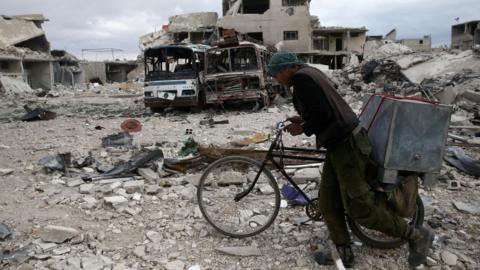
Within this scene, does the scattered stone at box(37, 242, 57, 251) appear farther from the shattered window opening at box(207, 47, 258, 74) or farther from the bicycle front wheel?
the shattered window opening at box(207, 47, 258, 74)

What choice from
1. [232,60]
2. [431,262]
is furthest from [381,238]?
[232,60]

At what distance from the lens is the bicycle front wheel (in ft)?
11.3

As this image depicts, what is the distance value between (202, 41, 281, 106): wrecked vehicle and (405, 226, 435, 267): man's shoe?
32.9 feet

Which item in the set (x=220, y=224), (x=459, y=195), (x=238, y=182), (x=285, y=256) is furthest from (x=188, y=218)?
(x=459, y=195)

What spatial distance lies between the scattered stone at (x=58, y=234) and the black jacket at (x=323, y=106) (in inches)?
89.4

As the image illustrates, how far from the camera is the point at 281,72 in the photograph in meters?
2.81

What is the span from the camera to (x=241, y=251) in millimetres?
3230

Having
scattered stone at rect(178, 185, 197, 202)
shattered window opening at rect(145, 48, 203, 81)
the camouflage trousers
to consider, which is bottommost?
scattered stone at rect(178, 185, 197, 202)

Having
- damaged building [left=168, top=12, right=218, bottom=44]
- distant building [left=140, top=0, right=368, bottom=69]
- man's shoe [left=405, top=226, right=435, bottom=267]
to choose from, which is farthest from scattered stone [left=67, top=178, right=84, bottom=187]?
damaged building [left=168, top=12, right=218, bottom=44]

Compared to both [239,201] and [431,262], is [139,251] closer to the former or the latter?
[239,201]

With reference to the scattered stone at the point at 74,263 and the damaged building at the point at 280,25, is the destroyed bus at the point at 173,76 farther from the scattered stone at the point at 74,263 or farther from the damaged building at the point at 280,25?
the damaged building at the point at 280,25

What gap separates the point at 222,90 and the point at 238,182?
8.53 m

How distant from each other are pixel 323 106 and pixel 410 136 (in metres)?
0.67

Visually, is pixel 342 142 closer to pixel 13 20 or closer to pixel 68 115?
pixel 68 115
